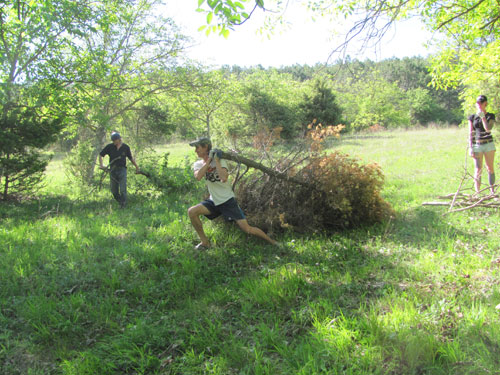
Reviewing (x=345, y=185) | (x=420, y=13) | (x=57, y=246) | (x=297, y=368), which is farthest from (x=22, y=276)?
(x=420, y=13)

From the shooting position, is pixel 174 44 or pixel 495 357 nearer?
pixel 495 357

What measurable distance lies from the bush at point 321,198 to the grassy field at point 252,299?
13.1 inches

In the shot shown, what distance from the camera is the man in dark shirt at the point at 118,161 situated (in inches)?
310

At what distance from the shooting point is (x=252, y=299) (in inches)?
148

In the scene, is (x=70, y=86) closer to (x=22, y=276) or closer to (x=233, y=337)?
(x=22, y=276)

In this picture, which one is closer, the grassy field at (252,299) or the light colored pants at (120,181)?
the grassy field at (252,299)

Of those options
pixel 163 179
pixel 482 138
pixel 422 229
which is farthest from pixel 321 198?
pixel 163 179

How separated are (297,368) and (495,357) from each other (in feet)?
4.97

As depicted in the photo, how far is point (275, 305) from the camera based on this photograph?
361 centimetres

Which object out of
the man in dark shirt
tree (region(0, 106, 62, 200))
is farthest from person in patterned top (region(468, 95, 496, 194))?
tree (region(0, 106, 62, 200))

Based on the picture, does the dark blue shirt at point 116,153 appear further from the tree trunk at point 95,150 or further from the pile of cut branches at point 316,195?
the tree trunk at point 95,150

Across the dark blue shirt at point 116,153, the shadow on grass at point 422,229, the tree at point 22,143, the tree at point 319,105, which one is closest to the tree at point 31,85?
the tree at point 22,143

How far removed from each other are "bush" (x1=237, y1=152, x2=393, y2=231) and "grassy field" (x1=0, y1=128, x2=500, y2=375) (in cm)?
33

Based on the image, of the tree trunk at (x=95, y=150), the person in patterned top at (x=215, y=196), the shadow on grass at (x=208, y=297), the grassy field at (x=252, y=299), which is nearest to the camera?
the grassy field at (x=252, y=299)
